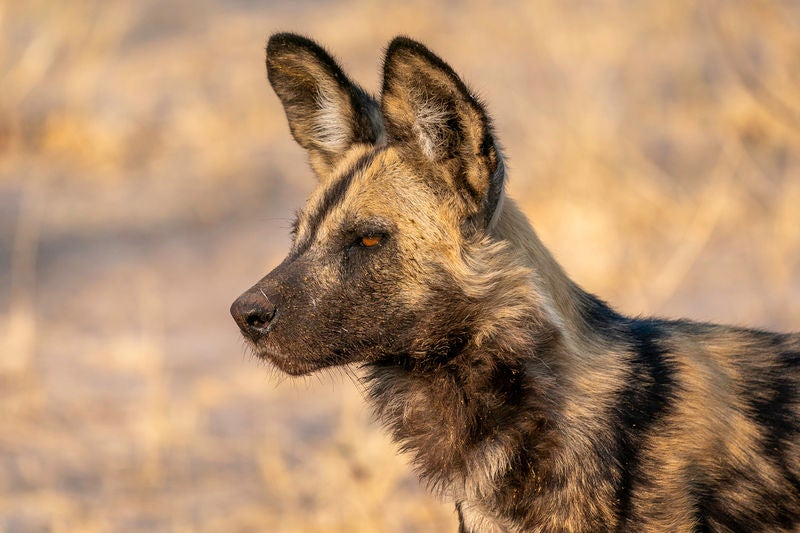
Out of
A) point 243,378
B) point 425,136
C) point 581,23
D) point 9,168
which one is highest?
point 425,136

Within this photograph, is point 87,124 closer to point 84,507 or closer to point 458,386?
point 84,507

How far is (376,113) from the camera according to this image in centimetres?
348

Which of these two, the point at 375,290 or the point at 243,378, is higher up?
the point at 375,290

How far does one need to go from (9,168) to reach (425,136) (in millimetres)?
7092

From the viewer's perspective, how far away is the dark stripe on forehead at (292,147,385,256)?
3.19 meters

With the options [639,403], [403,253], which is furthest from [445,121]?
[639,403]

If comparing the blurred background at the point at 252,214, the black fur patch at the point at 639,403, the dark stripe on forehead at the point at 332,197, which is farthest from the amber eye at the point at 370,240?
the blurred background at the point at 252,214

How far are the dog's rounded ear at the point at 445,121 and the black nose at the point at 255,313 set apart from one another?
56 centimetres

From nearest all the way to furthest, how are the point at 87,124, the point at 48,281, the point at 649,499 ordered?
1. the point at 649,499
2. the point at 48,281
3. the point at 87,124

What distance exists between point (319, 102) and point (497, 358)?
105 centimetres

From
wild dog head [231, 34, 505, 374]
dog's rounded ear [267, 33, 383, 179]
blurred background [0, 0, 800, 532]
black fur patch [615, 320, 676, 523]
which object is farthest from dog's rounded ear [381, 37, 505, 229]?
blurred background [0, 0, 800, 532]

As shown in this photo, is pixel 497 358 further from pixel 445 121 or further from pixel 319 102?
pixel 319 102

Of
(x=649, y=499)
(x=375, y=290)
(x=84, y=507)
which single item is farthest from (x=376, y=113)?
(x=84, y=507)

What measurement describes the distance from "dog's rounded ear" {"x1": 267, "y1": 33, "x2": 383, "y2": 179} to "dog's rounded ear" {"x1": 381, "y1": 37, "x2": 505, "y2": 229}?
1.13ft
